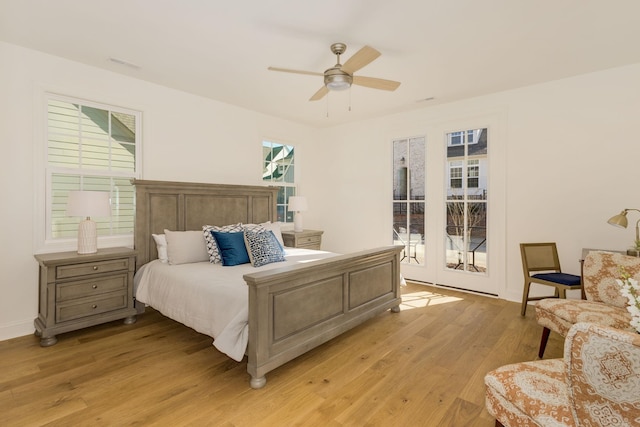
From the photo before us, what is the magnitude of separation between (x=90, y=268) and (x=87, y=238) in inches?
11.8

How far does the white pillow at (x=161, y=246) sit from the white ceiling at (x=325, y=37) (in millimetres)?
1805

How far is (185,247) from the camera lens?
11.3ft

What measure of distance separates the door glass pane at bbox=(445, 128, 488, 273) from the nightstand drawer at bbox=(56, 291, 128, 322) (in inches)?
163

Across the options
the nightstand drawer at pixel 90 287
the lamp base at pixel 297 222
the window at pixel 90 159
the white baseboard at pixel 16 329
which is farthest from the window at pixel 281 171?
the white baseboard at pixel 16 329

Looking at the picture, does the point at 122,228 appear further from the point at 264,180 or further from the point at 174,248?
the point at 264,180

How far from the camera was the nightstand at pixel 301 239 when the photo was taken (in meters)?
4.90

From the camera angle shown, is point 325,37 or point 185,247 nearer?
point 325,37

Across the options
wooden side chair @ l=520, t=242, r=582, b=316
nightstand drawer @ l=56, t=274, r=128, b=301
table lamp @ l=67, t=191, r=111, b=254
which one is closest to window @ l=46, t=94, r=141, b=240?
table lamp @ l=67, t=191, r=111, b=254

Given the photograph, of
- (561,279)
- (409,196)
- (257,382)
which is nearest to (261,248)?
(257,382)

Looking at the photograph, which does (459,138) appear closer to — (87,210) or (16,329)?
(87,210)

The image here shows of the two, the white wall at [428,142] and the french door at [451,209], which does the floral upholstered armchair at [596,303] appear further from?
the french door at [451,209]

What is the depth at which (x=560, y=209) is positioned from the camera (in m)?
3.70

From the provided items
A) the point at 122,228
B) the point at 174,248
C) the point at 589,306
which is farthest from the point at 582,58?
the point at 122,228

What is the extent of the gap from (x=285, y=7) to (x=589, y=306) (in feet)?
10.5
